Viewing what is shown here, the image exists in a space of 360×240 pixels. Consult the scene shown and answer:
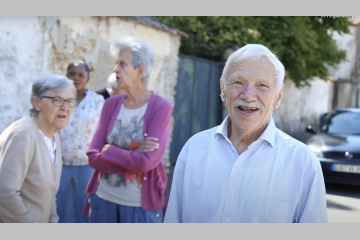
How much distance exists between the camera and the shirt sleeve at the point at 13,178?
2.74 m

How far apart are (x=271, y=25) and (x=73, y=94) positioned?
980cm

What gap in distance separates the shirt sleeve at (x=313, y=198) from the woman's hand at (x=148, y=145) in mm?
1335

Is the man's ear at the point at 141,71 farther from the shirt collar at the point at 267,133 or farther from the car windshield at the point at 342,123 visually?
the car windshield at the point at 342,123

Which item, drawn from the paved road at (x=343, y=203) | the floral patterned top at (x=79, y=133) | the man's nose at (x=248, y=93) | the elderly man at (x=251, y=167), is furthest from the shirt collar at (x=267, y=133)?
the paved road at (x=343, y=203)

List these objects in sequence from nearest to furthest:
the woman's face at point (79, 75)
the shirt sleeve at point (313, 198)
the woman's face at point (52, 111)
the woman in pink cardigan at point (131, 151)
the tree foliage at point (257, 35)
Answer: the shirt sleeve at point (313, 198) < the woman's face at point (52, 111) < the woman in pink cardigan at point (131, 151) < the woman's face at point (79, 75) < the tree foliage at point (257, 35)

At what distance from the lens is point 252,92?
2.21 metres

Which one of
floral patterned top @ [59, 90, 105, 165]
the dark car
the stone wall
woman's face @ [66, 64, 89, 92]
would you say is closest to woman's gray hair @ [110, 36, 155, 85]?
floral patterned top @ [59, 90, 105, 165]

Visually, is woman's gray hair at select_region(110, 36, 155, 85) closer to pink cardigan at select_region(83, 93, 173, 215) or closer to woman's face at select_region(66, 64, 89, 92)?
pink cardigan at select_region(83, 93, 173, 215)

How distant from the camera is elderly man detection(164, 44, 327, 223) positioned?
2137 mm

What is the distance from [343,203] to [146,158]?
5.07 m

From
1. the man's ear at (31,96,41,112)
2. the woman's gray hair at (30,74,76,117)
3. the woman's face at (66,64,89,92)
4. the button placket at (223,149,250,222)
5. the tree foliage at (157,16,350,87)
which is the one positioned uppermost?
the tree foliage at (157,16,350,87)

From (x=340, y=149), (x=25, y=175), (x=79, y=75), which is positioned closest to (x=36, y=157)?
(x=25, y=175)

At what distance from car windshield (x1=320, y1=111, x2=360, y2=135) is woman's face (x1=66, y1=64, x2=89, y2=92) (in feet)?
20.2

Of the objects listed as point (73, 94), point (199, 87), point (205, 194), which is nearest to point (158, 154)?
point (73, 94)
